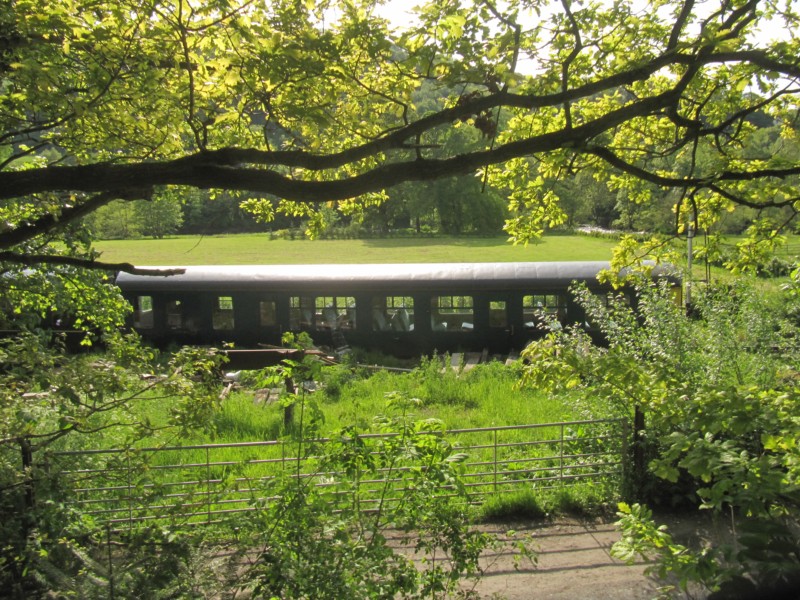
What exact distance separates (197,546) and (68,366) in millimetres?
2027

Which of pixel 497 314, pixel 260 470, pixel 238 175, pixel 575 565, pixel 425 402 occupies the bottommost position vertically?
pixel 425 402

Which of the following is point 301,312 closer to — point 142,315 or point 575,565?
point 142,315

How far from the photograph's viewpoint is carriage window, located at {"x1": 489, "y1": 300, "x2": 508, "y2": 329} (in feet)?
→ 60.6

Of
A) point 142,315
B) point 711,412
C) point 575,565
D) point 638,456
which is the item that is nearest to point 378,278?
point 142,315

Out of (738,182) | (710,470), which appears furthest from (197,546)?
(738,182)

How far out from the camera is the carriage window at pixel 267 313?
19125 millimetres

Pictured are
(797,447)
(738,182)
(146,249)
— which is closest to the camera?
(797,447)

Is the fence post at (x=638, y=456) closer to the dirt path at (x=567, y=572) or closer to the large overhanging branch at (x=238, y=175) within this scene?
the dirt path at (x=567, y=572)

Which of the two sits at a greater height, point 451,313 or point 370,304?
point 370,304

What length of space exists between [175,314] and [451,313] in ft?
27.3

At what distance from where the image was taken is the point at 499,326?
60.6 ft

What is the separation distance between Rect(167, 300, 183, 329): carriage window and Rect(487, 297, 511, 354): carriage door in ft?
30.4

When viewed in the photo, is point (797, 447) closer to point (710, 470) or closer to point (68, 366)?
point (710, 470)

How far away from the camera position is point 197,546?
15.1 feet
